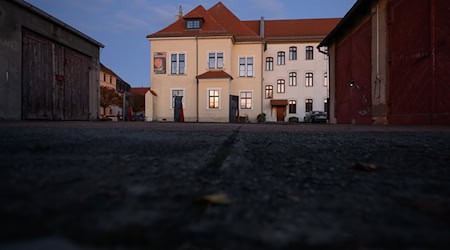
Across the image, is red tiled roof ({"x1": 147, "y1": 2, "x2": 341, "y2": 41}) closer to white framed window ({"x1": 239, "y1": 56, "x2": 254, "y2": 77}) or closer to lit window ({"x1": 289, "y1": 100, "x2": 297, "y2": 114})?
white framed window ({"x1": 239, "y1": 56, "x2": 254, "y2": 77})

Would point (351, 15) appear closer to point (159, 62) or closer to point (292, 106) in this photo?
point (159, 62)

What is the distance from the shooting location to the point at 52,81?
10609 millimetres

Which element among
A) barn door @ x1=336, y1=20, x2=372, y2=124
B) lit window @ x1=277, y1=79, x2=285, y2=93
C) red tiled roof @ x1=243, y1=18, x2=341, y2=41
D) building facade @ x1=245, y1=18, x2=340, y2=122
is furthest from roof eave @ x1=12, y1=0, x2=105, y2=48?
red tiled roof @ x1=243, y1=18, x2=341, y2=41

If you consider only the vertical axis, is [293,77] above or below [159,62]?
below

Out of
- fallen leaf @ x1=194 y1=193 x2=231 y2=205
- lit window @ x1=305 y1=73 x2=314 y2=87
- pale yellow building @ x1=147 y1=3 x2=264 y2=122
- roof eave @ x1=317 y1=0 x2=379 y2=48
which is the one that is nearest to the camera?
fallen leaf @ x1=194 y1=193 x2=231 y2=205

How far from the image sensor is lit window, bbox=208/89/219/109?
24828 millimetres

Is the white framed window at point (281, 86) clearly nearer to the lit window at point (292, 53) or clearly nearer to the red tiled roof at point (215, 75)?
the lit window at point (292, 53)

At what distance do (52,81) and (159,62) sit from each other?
616 inches

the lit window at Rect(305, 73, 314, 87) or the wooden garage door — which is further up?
the lit window at Rect(305, 73, 314, 87)

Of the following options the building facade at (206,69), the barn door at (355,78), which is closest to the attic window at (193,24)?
the building facade at (206,69)

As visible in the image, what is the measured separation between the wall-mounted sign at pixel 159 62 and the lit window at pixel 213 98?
5.00m

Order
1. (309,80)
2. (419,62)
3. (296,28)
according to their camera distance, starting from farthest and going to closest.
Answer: (296,28) → (309,80) → (419,62)

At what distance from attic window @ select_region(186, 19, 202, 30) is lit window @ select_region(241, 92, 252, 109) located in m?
7.68

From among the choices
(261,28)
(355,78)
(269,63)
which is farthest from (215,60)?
(355,78)
